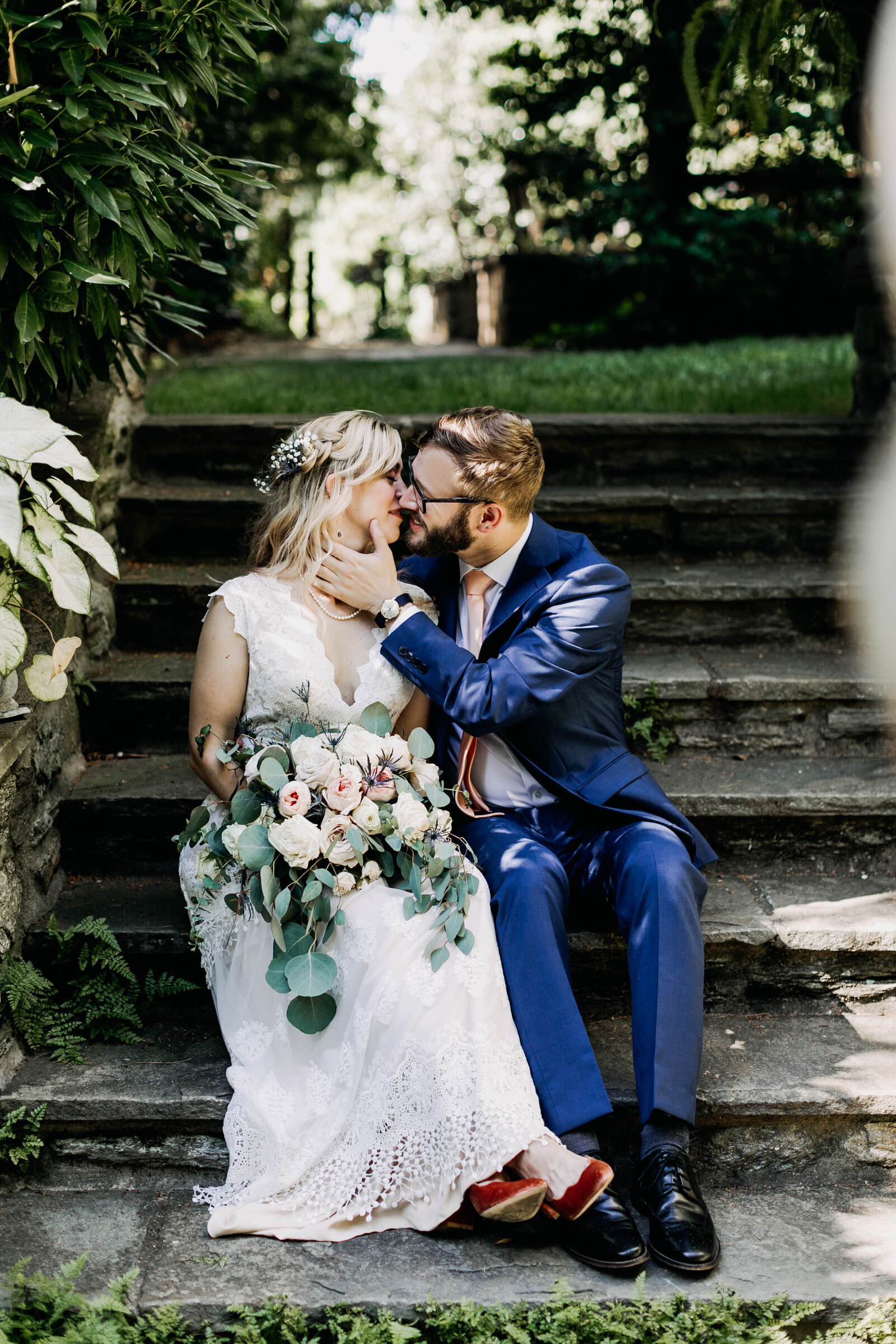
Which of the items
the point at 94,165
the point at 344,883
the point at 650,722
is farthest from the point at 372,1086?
the point at 94,165

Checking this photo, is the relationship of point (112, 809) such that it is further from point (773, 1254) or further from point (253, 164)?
point (773, 1254)

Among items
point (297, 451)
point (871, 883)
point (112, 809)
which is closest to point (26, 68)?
point (297, 451)

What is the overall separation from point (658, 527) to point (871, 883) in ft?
5.47

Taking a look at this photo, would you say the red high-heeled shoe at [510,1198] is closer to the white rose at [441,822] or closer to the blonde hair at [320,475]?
the white rose at [441,822]

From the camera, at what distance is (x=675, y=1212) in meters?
2.27

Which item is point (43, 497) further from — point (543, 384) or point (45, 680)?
point (543, 384)

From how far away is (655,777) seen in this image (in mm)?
3471

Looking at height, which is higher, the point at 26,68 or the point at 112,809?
the point at 26,68

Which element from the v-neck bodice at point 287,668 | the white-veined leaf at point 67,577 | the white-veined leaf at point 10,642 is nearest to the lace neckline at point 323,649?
the v-neck bodice at point 287,668

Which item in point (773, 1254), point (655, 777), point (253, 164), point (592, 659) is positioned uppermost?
point (253, 164)

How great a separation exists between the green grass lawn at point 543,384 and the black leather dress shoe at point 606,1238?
360cm

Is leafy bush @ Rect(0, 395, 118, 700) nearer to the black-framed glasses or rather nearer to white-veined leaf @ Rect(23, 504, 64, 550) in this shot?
white-veined leaf @ Rect(23, 504, 64, 550)

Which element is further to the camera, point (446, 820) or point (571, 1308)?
point (446, 820)

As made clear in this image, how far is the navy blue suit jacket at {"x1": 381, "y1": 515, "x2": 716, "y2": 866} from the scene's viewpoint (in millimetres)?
2695
